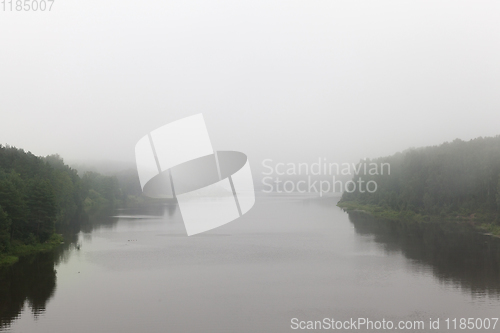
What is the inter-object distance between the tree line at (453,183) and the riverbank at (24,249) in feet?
193

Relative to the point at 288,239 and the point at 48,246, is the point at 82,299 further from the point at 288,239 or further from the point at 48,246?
the point at 288,239

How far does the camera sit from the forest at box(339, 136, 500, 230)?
7050 cm

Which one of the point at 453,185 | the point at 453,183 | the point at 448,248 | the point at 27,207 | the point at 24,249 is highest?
the point at 453,183

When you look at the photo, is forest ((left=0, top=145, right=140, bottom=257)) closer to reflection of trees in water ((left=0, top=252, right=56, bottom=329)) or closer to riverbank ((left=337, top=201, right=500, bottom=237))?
reflection of trees in water ((left=0, top=252, right=56, bottom=329))

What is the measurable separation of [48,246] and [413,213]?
63.9 metres

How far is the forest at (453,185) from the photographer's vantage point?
231 ft

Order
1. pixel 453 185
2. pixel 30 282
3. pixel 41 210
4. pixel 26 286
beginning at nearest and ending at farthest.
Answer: pixel 26 286
pixel 30 282
pixel 41 210
pixel 453 185

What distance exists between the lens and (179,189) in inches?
7259

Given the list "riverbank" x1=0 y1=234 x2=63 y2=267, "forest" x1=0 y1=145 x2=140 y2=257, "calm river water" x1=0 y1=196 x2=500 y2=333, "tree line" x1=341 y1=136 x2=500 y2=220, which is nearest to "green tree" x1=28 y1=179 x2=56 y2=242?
"forest" x1=0 y1=145 x2=140 y2=257

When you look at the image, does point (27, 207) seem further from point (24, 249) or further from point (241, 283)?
point (241, 283)

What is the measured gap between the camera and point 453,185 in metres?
78.3

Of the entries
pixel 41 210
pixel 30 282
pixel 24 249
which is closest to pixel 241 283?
pixel 30 282

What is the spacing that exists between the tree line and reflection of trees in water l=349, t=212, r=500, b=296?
6212mm

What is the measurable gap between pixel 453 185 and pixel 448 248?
115 ft
